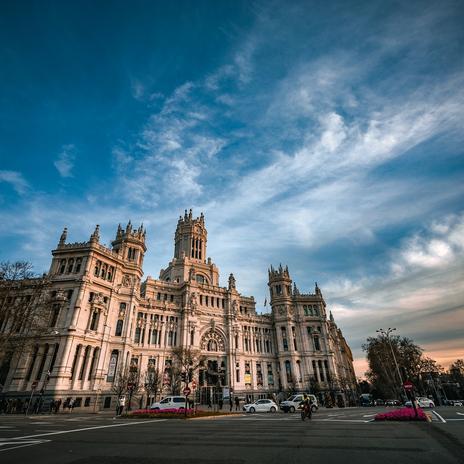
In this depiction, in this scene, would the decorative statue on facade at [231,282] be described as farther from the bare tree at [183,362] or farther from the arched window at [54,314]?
the arched window at [54,314]

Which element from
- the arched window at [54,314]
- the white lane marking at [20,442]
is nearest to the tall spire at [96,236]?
the arched window at [54,314]

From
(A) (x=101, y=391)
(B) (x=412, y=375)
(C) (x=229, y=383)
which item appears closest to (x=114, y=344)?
(A) (x=101, y=391)

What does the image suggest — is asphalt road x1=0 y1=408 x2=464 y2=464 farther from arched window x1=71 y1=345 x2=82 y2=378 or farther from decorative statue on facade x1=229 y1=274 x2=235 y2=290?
decorative statue on facade x1=229 y1=274 x2=235 y2=290

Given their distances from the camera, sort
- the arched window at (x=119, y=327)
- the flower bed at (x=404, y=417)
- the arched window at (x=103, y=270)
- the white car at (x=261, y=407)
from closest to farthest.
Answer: the flower bed at (x=404, y=417)
the white car at (x=261, y=407)
the arched window at (x=119, y=327)
the arched window at (x=103, y=270)

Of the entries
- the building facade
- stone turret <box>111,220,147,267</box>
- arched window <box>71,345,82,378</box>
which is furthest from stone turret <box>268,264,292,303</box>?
arched window <box>71,345,82,378</box>

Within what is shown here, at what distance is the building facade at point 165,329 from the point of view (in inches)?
1587

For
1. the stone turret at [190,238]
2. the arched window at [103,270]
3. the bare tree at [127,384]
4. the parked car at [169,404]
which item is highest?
the stone turret at [190,238]

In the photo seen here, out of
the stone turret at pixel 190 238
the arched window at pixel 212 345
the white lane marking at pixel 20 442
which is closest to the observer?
the white lane marking at pixel 20 442

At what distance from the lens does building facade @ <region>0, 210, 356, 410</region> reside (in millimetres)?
40312

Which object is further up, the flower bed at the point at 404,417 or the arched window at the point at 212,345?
the arched window at the point at 212,345

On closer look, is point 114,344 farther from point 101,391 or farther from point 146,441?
point 146,441

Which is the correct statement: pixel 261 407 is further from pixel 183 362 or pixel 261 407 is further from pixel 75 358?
pixel 75 358

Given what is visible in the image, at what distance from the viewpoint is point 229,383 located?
5578 centimetres

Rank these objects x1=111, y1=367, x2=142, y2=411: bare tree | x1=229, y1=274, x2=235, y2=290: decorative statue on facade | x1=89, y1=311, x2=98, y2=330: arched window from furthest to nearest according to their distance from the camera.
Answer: x1=229, y1=274, x2=235, y2=290: decorative statue on facade < x1=89, y1=311, x2=98, y2=330: arched window < x1=111, y1=367, x2=142, y2=411: bare tree
